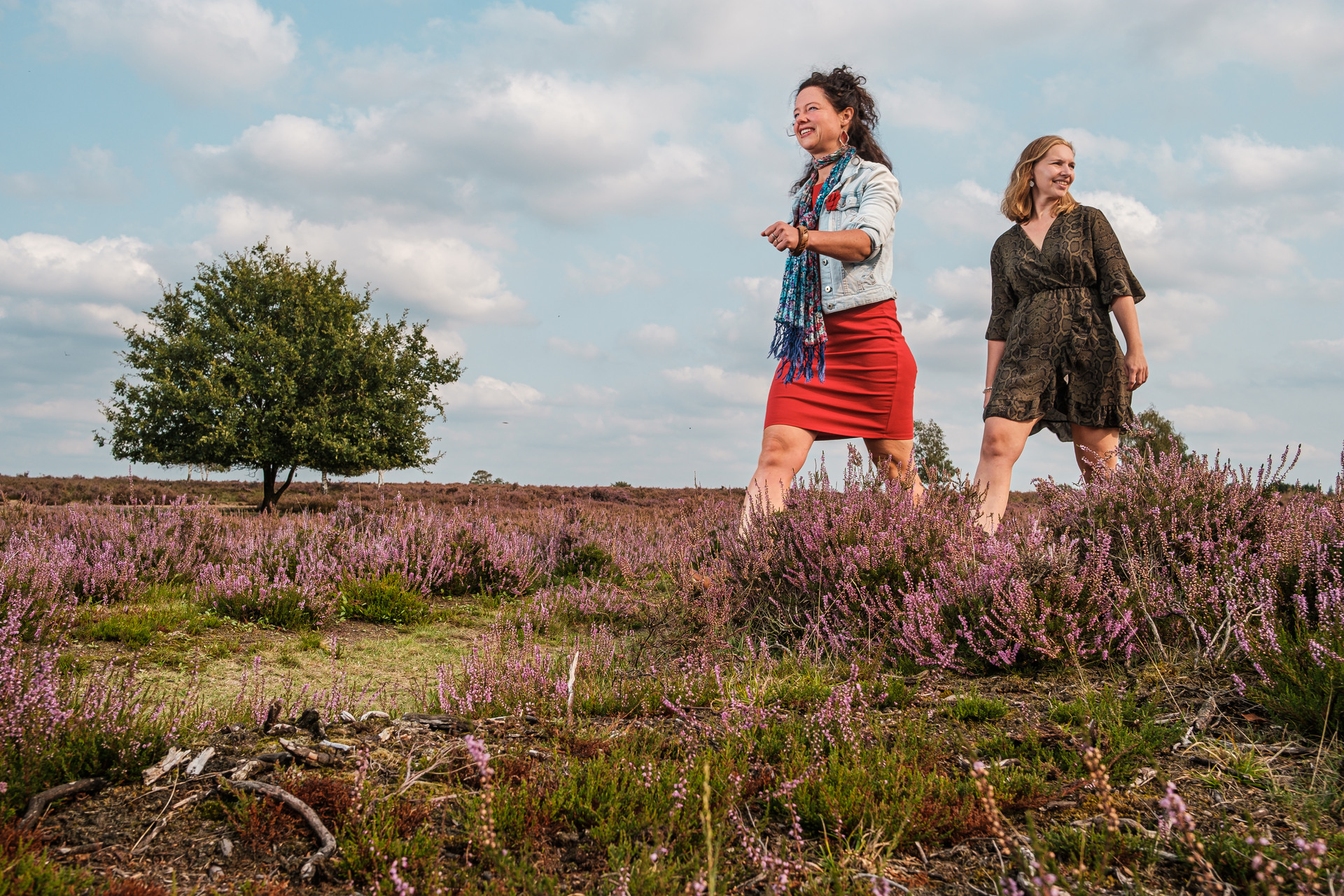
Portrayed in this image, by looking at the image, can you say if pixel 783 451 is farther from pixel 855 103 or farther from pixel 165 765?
pixel 165 765

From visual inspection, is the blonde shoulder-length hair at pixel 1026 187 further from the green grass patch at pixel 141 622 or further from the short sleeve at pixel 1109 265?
the green grass patch at pixel 141 622

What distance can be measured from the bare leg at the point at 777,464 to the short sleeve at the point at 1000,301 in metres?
1.98

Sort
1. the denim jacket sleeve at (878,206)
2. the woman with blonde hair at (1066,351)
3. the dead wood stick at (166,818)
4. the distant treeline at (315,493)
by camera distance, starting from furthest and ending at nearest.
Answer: the distant treeline at (315,493) < the woman with blonde hair at (1066,351) < the denim jacket sleeve at (878,206) < the dead wood stick at (166,818)

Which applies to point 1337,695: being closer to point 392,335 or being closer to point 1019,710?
point 1019,710

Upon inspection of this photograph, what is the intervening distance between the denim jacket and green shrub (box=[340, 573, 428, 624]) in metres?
3.20

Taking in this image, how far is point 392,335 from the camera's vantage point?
889 inches

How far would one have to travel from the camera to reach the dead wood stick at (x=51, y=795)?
1847 millimetres

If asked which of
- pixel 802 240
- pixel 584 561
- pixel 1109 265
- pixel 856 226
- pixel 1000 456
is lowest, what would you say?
pixel 584 561

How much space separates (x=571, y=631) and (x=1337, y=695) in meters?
3.60

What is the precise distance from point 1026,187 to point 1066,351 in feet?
4.23

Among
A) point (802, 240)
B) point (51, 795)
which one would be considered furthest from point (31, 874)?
point (802, 240)

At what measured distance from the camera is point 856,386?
464 cm

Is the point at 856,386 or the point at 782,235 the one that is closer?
the point at 782,235

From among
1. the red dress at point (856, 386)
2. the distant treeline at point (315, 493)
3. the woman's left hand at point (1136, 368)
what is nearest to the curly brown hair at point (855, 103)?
the red dress at point (856, 386)
